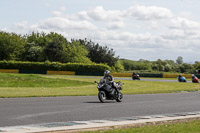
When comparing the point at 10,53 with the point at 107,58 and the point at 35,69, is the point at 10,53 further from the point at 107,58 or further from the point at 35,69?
the point at 107,58

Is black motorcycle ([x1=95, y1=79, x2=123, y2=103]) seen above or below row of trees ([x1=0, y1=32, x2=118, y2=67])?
below

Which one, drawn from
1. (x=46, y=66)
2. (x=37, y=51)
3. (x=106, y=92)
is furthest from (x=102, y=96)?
(x=37, y=51)

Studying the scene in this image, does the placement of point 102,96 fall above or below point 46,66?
below

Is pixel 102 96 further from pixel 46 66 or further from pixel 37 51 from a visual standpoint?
pixel 37 51

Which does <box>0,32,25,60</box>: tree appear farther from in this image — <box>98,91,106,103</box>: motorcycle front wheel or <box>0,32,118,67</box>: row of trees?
<box>98,91,106,103</box>: motorcycle front wheel

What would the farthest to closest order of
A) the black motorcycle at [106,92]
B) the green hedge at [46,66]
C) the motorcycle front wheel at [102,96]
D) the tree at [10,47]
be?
1. the tree at [10,47]
2. the green hedge at [46,66]
3. the black motorcycle at [106,92]
4. the motorcycle front wheel at [102,96]

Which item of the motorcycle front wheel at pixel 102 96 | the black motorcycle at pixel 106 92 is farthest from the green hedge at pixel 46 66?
the motorcycle front wheel at pixel 102 96

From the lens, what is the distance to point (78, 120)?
1091cm

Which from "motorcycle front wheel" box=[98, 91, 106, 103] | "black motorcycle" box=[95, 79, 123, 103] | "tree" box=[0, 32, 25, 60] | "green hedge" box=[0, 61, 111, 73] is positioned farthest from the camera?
"tree" box=[0, 32, 25, 60]

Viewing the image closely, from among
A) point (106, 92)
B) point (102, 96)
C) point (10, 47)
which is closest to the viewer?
point (102, 96)

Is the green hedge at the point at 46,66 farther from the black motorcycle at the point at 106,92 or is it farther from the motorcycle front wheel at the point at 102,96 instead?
the motorcycle front wheel at the point at 102,96

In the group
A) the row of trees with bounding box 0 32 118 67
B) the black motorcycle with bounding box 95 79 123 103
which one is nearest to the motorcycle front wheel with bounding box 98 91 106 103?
the black motorcycle with bounding box 95 79 123 103

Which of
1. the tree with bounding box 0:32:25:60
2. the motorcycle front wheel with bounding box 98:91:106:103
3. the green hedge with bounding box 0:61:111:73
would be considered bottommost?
the motorcycle front wheel with bounding box 98:91:106:103

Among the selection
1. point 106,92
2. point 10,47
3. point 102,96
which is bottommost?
point 102,96
